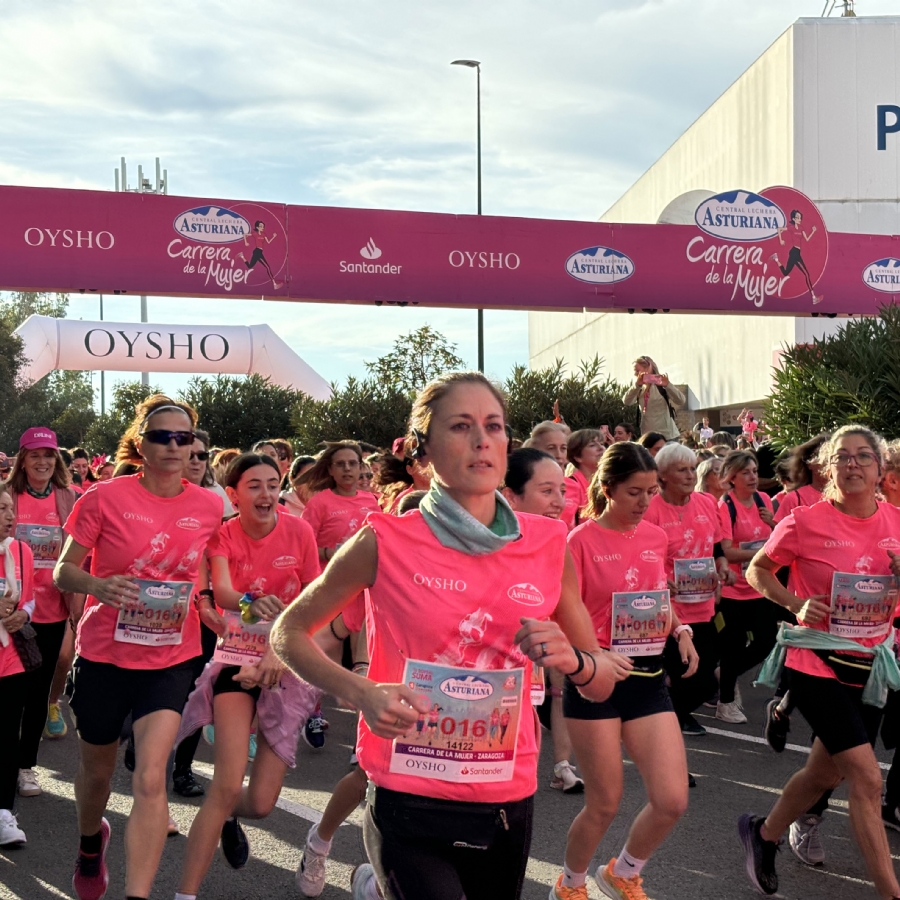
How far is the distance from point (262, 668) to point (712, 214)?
14.3 m

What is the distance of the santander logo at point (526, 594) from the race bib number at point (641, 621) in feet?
7.53

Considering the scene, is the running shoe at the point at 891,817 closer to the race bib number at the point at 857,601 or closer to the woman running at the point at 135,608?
the race bib number at the point at 857,601

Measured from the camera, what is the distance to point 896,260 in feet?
60.7

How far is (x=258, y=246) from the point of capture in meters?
16.0

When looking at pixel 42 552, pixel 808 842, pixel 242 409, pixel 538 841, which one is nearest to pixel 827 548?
pixel 808 842

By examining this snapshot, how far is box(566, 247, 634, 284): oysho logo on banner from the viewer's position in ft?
56.1

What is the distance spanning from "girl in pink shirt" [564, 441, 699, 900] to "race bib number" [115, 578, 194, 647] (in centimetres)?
154

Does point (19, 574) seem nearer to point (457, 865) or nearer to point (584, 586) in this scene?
point (584, 586)

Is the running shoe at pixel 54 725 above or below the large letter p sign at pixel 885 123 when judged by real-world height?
below

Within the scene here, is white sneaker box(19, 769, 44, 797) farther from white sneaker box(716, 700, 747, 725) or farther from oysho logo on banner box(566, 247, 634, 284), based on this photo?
oysho logo on banner box(566, 247, 634, 284)

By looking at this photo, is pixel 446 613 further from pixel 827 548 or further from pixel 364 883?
pixel 827 548

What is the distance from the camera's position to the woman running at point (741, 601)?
873 centimetres

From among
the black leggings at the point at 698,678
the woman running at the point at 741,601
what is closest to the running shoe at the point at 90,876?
the black leggings at the point at 698,678

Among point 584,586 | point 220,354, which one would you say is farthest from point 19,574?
point 220,354
